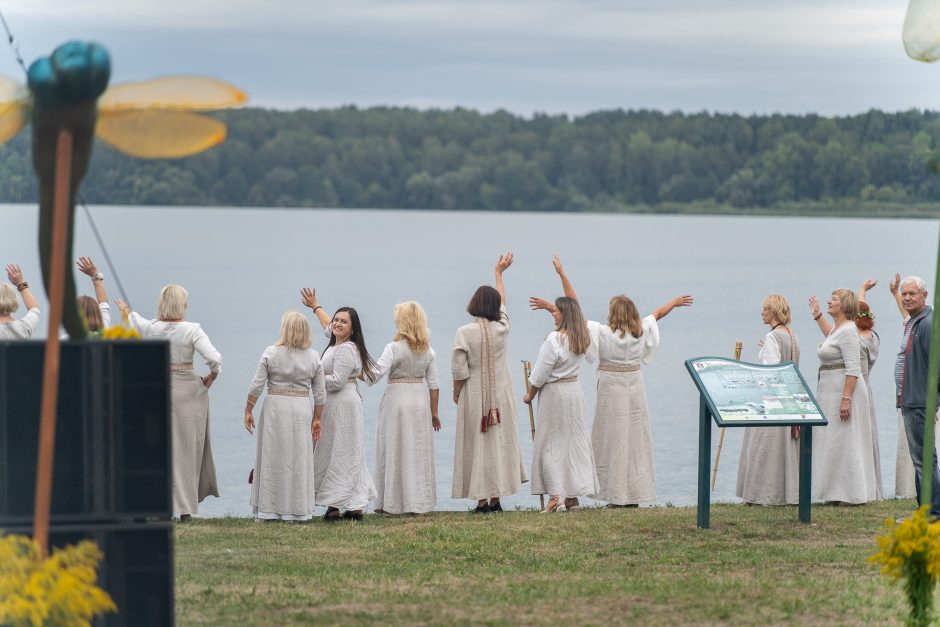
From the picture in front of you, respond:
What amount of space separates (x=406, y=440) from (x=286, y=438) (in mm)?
1098

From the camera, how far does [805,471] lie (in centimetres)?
1107

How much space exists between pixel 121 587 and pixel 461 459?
6171 mm

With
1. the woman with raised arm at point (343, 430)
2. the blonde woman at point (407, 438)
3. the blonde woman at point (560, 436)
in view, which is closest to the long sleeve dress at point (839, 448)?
the blonde woman at point (560, 436)

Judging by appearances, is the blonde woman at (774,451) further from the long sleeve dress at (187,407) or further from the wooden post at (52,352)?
the wooden post at (52,352)

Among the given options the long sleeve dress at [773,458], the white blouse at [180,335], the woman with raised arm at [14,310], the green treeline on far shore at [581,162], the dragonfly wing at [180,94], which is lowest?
the long sleeve dress at [773,458]

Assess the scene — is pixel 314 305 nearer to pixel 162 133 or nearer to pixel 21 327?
pixel 21 327

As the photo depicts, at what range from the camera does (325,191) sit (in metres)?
92.4

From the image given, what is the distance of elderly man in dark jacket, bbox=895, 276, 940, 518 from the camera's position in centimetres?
1074

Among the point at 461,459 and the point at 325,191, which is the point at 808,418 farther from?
the point at 325,191

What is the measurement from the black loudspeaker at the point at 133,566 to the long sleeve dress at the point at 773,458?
693cm

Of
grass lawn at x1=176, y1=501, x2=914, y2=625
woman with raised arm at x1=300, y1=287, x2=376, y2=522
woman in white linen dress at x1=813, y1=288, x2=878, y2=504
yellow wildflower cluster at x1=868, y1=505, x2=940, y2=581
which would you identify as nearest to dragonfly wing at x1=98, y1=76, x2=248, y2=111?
grass lawn at x1=176, y1=501, x2=914, y2=625

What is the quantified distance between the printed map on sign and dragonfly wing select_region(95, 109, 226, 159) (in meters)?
5.04

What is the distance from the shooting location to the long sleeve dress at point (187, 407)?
11.4 metres

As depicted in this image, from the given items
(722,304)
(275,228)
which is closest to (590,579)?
(722,304)
